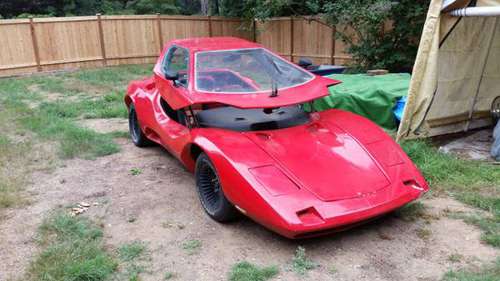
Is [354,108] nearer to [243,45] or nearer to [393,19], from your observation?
[243,45]

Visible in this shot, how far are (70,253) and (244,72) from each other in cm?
243

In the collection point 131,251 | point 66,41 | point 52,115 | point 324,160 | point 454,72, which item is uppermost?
point 454,72

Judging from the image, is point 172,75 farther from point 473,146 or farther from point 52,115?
point 52,115

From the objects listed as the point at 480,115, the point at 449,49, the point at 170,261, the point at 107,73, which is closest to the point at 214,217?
the point at 170,261

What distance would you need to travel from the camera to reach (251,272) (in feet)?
9.83

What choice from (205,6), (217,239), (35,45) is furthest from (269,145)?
(205,6)

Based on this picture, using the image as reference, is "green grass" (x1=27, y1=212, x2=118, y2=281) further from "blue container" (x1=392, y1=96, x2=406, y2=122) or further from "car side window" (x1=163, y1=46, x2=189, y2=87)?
"blue container" (x1=392, y1=96, x2=406, y2=122)

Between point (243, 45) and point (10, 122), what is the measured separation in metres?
4.89

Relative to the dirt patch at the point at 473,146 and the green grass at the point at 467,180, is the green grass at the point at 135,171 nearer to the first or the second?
the green grass at the point at 467,180

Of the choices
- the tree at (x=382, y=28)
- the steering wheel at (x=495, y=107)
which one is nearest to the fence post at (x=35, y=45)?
the tree at (x=382, y=28)

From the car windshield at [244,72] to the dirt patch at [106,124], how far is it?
9.84ft

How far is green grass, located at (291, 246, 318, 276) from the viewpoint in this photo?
304cm

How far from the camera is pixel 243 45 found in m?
4.99

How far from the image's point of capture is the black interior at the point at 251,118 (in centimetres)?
411
